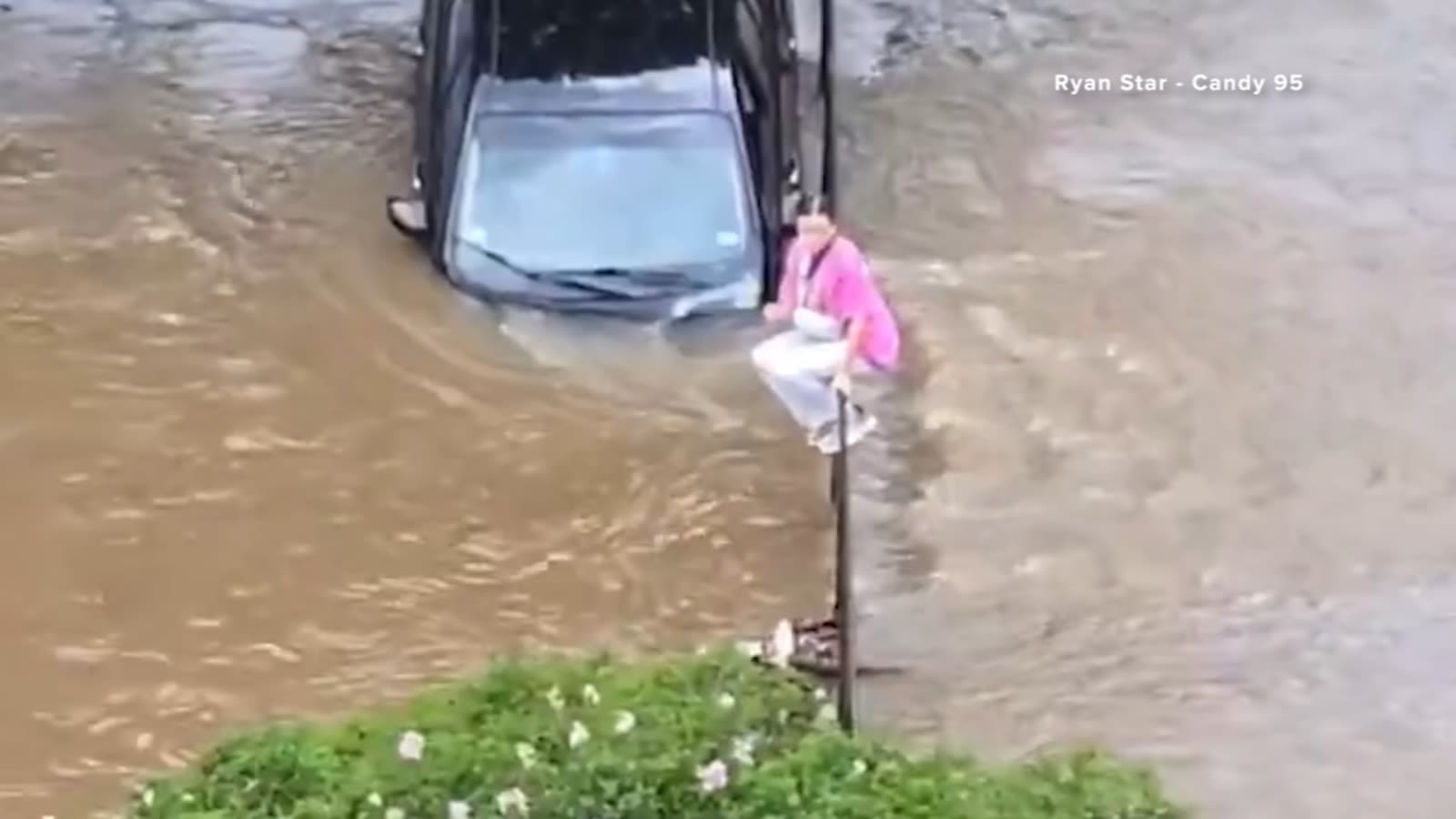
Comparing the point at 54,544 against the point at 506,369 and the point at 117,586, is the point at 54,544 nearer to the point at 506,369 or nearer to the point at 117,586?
the point at 117,586

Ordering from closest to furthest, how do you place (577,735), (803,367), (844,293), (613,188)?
(577,735) → (844,293) → (803,367) → (613,188)

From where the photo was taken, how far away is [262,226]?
432 inches

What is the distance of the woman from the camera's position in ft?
21.9

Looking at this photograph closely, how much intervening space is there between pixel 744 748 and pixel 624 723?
0.21 m

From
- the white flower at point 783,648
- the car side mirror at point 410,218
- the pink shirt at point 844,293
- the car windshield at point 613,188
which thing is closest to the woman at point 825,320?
the pink shirt at point 844,293

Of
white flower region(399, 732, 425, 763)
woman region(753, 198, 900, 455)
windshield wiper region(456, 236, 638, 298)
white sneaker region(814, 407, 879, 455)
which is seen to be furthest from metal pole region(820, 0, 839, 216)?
white flower region(399, 732, 425, 763)

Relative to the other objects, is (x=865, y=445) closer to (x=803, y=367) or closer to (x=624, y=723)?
(x=803, y=367)

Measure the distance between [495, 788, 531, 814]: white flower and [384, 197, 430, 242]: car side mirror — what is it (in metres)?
6.12

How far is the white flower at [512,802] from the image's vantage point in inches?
180

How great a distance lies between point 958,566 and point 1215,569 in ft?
2.84

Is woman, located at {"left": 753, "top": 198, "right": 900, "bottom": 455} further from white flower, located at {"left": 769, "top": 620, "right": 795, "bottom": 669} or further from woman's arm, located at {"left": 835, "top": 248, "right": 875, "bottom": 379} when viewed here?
white flower, located at {"left": 769, "top": 620, "right": 795, "bottom": 669}

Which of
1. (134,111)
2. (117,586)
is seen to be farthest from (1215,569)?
(134,111)

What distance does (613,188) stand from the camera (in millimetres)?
9945

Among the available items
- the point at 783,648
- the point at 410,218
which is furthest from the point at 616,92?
the point at 783,648
